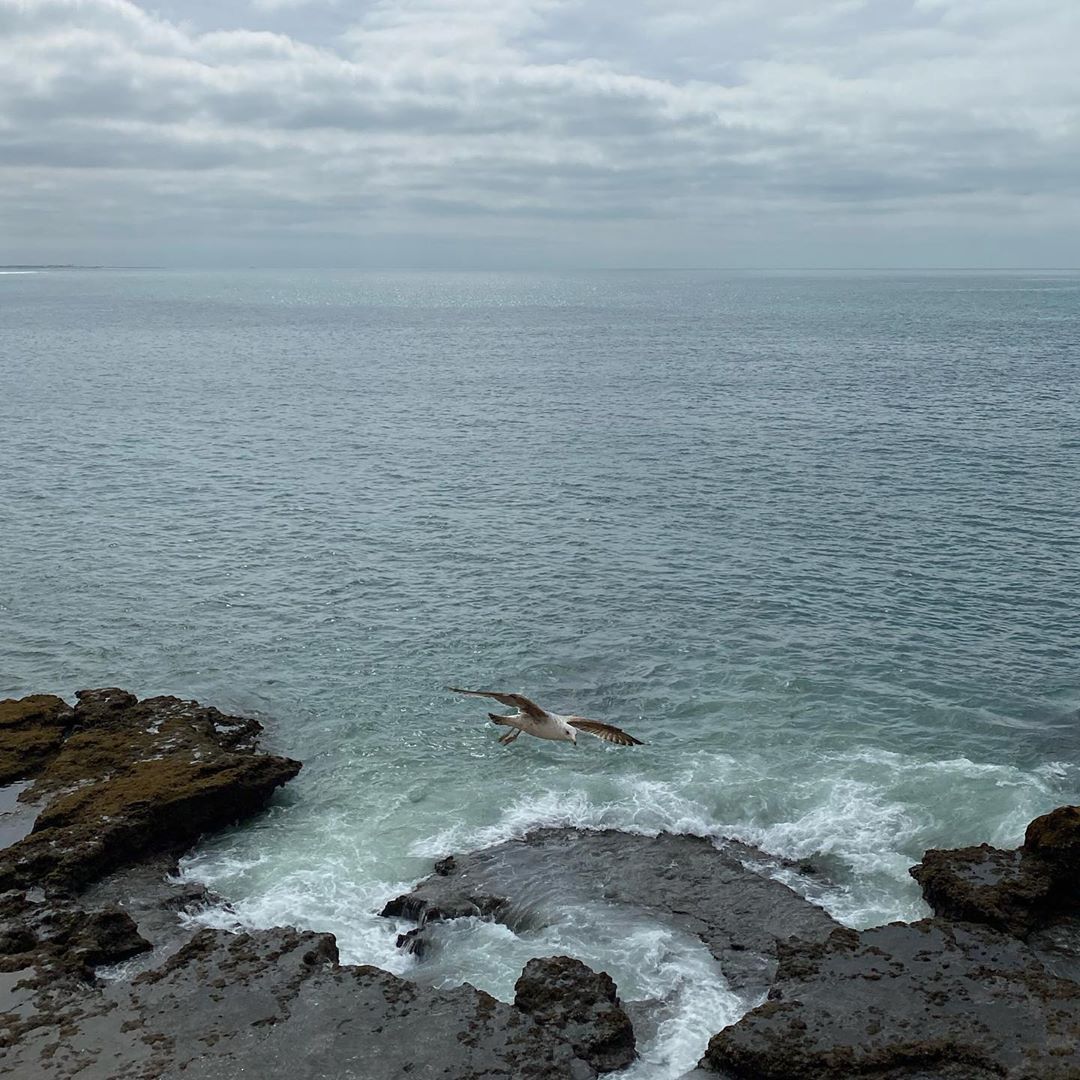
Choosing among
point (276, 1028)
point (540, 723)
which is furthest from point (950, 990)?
point (276, 1028)

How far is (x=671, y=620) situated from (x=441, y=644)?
9720 millimetres

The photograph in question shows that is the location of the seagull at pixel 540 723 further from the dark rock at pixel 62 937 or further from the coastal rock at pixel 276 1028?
the dark rock at pixel 62 937

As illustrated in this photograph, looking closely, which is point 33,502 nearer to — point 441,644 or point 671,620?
point 441,644

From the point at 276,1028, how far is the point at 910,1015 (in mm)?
12460

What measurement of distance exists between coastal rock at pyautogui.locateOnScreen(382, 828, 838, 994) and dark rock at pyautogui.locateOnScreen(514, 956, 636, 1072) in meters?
3.14

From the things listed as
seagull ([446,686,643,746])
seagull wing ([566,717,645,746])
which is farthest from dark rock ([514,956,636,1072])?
seagull wing ([566,717,645,746])

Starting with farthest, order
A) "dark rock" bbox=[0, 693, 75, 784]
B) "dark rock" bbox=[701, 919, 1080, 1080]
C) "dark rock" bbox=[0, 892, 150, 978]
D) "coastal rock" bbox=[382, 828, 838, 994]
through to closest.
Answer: "dark rock" bbox=[0, 693, 75, 784] → "coastal rock" bbox=[382, 828, 838, 994] → "dark rock" bbox=[0, 892, 150, 978] → "dark rock" bbox=[701, 919, 1080, 1080]

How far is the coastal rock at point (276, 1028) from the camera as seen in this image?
1988 centimetres

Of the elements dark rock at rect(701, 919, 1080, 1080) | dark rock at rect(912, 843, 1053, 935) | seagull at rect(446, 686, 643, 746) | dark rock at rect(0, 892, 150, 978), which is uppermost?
seagull at rect(446, 686, 643, 746)

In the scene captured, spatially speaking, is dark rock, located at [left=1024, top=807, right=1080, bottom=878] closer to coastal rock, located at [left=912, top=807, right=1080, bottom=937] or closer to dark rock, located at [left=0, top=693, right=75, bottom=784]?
coastal rock, located at [left=912, top=807, right=1080, bottom=937]

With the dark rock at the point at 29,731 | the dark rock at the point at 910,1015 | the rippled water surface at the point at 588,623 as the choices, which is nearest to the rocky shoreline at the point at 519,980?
the dark rock at the point at 910,1015

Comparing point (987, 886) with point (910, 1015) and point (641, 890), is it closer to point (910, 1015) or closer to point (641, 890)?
point (910, 1015)

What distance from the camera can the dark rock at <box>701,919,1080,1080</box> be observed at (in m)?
19.5

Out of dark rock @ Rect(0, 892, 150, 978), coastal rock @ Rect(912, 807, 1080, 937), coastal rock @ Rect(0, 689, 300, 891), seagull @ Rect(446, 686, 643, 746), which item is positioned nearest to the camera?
seagull @ Rect(446, 686, 643, 746)
